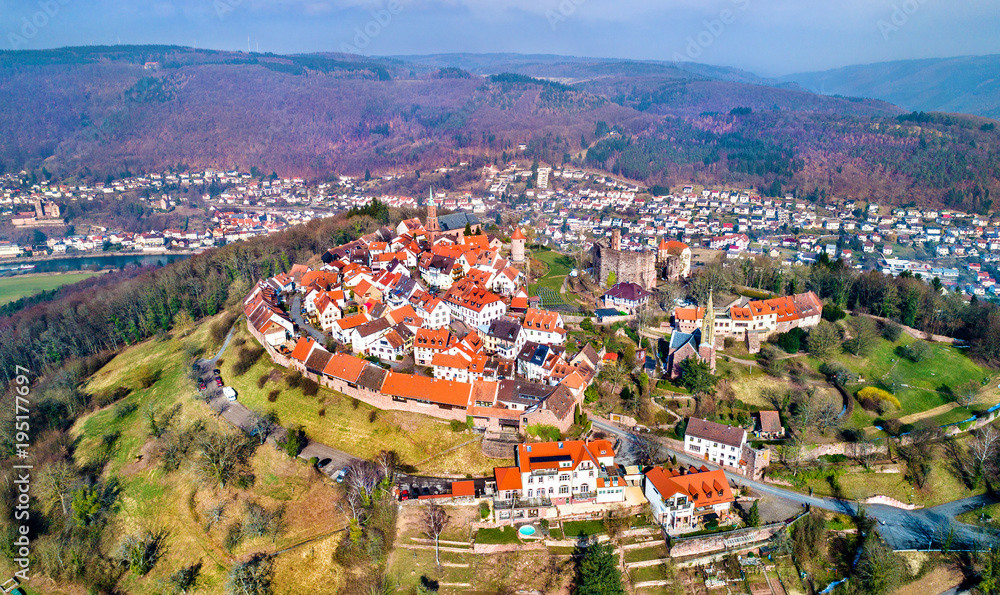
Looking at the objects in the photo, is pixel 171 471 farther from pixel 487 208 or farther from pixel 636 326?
pixel 487 208

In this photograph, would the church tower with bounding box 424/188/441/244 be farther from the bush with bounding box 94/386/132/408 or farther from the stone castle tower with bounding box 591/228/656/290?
the bush with bounding box 94/386/132/408

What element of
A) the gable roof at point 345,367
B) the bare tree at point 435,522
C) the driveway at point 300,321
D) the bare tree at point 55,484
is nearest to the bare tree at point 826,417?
the bare tree at point 435,522

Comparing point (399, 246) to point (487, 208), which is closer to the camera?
point (399, 246)

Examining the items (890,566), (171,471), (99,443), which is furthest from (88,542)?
(890,566)

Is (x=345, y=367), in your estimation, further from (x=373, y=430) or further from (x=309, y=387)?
(x=373, y=430)

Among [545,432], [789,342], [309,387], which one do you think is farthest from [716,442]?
[309,387]
